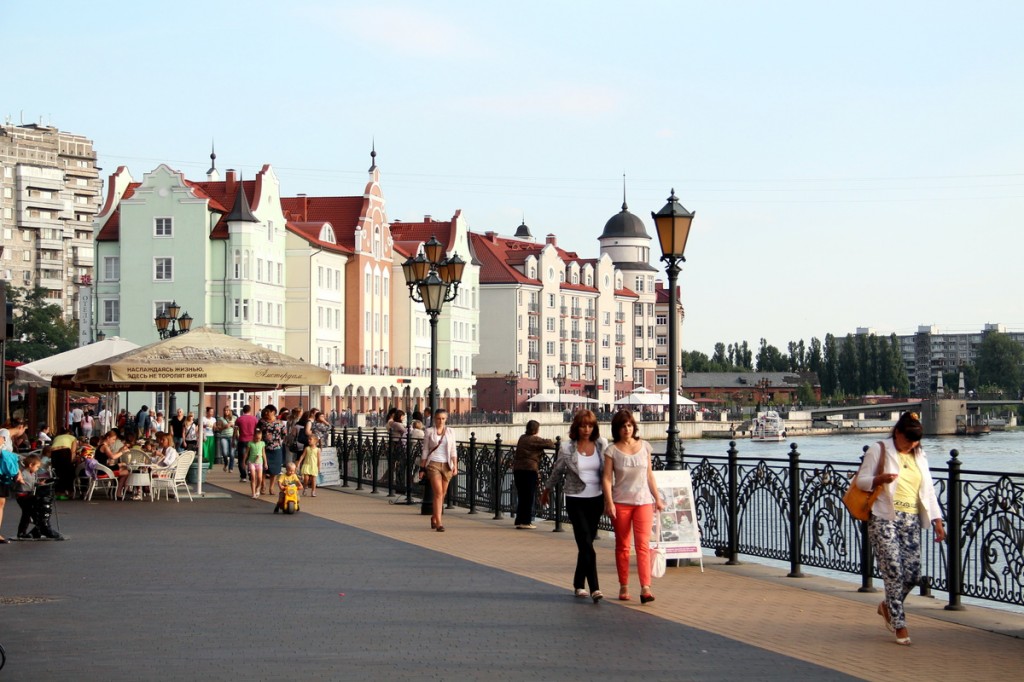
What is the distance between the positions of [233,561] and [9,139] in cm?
14971

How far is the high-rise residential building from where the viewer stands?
5856 inches

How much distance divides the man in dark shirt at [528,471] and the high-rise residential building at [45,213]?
128817mm

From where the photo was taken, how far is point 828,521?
49.0ft

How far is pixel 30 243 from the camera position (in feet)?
495

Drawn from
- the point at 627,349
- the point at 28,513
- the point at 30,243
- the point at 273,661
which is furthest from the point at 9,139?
the point at 273,661

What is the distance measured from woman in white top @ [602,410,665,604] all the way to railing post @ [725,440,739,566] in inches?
139

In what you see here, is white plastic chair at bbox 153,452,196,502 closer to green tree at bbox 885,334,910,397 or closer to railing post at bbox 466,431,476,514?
railing post at bbox 466,431,476,514

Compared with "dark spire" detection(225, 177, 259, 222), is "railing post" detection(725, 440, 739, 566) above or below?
below

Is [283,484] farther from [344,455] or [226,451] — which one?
[226,451]

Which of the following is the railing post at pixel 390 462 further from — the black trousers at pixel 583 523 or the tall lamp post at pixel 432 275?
the black trousers at pixel 583 523

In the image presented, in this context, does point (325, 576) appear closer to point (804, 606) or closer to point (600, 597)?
point (600, 597)

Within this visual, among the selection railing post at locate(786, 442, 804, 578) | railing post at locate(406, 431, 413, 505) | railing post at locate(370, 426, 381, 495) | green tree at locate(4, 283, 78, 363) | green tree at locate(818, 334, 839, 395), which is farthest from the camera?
green tree at locate(818, 334, 839, 395)

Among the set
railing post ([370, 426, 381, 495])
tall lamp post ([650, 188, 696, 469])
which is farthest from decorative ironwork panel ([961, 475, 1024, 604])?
railing post ([370, 426, 381, 495])

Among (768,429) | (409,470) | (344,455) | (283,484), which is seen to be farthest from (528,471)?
(768,429)
